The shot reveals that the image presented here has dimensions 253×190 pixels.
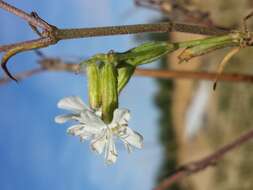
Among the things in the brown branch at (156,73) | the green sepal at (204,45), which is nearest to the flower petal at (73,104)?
the green sepal at (204,45)

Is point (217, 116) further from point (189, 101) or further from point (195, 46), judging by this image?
point (195, 46)

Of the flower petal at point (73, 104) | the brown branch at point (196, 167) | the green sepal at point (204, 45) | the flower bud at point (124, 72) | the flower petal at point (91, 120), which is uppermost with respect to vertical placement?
the brown branch at point (196, 167)

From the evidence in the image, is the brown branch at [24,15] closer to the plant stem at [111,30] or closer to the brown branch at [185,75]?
the plant stem at [111,30]

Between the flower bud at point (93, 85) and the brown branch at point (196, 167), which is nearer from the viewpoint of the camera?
the flower bud at point (93, 85)

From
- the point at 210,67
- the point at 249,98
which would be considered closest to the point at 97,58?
the point at 249,98

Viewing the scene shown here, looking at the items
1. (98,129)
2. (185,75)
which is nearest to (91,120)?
(98,129)

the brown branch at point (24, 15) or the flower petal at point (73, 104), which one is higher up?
the brown branch at point (24, 15)

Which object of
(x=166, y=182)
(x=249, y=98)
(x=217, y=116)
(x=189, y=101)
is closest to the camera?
(x=166, y=182)

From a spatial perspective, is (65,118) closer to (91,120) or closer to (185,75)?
(91,120)
